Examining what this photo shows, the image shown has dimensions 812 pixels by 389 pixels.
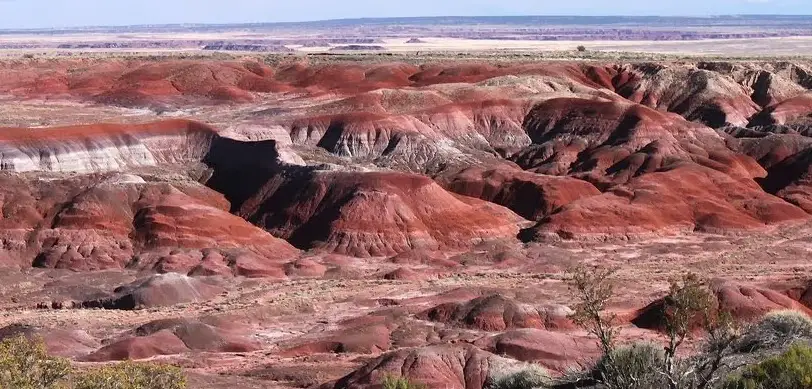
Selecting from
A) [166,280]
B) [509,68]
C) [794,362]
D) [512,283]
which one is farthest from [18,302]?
[509,68]

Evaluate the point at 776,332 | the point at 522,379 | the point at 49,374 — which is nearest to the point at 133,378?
the point at 49,374

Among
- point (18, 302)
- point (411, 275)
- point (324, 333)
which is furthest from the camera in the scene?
point (411, 275)

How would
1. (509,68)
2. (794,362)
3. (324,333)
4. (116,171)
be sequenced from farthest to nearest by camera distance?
(509,68), (116,171), (324,333), (794,362)

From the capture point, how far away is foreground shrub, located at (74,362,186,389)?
20.8 meters

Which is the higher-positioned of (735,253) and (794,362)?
(794,362)

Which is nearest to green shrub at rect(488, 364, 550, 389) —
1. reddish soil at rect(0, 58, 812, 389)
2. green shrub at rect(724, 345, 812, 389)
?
reddish soil at rect(0, 58, 812, 389)

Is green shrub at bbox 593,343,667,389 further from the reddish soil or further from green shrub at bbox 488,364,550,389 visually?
the reddish soil

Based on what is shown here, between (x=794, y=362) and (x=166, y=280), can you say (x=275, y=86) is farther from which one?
(x=794, y=362)

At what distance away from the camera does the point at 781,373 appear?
941 inches

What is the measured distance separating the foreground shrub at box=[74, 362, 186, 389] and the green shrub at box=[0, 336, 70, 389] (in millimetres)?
680

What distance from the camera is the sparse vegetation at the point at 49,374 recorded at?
20.3 m

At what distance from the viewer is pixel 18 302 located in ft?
192

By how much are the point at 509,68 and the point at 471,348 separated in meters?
99.7

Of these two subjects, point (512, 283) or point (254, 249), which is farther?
point (254, 249)
